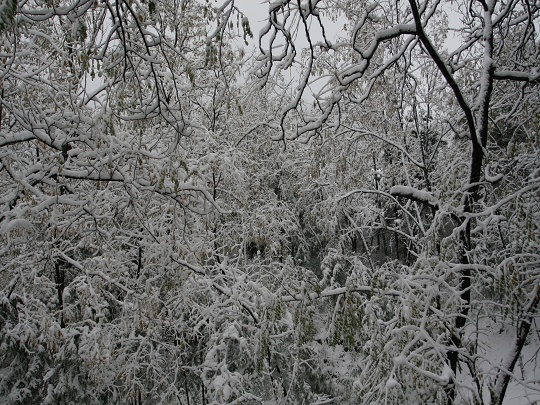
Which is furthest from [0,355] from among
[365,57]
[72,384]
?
[365,57]

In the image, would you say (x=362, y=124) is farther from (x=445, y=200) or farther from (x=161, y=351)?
(x=161, y=351)

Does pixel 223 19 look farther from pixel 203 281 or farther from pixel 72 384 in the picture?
pixel 72 384

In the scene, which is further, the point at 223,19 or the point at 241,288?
the point at 241,288

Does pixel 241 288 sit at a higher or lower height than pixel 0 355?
higher

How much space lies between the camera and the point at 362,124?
27.8 feet

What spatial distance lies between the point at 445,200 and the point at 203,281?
4.19 m

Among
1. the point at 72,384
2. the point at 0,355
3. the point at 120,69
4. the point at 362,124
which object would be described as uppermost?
the point at 362,124

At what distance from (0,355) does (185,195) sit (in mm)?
6754

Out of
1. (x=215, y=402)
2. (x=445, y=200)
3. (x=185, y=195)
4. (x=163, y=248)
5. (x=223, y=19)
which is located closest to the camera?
(x=223, y=19)

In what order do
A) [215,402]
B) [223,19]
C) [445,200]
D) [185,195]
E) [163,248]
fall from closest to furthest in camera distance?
[223,19] → [445,200] → [185,195] → [163,248] → [215,402]

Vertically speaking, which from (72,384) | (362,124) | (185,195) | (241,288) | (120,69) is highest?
(362,124)

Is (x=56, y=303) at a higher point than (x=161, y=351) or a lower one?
higher

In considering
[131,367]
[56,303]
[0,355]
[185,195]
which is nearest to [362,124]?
[185,195]

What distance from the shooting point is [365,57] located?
3270 mm
